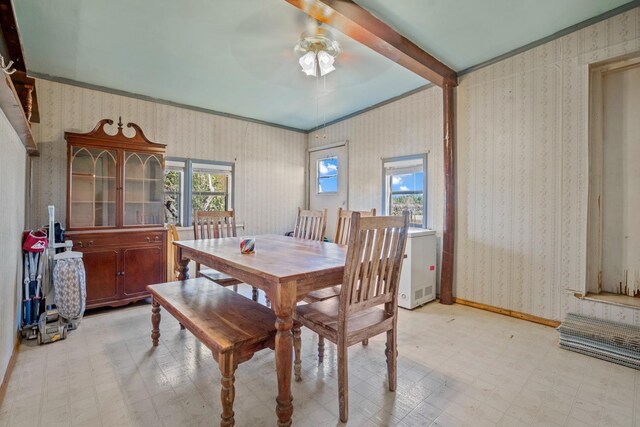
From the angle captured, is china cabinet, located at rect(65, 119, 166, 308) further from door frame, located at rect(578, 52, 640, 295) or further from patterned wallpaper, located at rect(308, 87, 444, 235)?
Result: door frame, located at rect(578, 52, 640, 295)

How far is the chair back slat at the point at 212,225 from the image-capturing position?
10.4 feet

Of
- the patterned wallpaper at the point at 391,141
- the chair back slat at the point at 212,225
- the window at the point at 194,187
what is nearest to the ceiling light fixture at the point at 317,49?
the patterned wallpaper at the point at 391,141

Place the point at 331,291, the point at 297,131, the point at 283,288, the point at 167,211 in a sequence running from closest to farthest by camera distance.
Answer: the point at 283,288 < the point at 331,291 < the point at 167,211 < the point at 297,131

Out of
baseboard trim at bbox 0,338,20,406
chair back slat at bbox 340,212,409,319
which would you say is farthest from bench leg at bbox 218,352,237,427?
baseboard trim at bbox 0,338,20,406

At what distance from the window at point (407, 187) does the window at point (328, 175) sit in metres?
1.08

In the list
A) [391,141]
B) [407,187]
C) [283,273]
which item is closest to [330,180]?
[391,141]

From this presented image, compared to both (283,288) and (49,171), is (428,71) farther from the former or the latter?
(49,171)

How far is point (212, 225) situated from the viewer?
129 inches

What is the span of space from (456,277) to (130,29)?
413 centimetres

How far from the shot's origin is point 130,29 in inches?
101

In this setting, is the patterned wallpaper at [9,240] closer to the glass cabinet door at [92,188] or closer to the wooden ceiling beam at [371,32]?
the glass cabinet door at [92,188]

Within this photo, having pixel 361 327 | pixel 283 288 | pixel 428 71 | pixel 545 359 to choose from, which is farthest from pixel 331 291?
pixel 428 71

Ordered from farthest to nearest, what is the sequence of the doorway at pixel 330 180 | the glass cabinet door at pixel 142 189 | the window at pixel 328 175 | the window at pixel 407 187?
the window at pixel 328 175 → the doorway at pixel 330 180 → the window at pixel 407 187 → the glass cabinet door at pixel 142 189

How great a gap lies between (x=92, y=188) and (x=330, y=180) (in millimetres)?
3415
